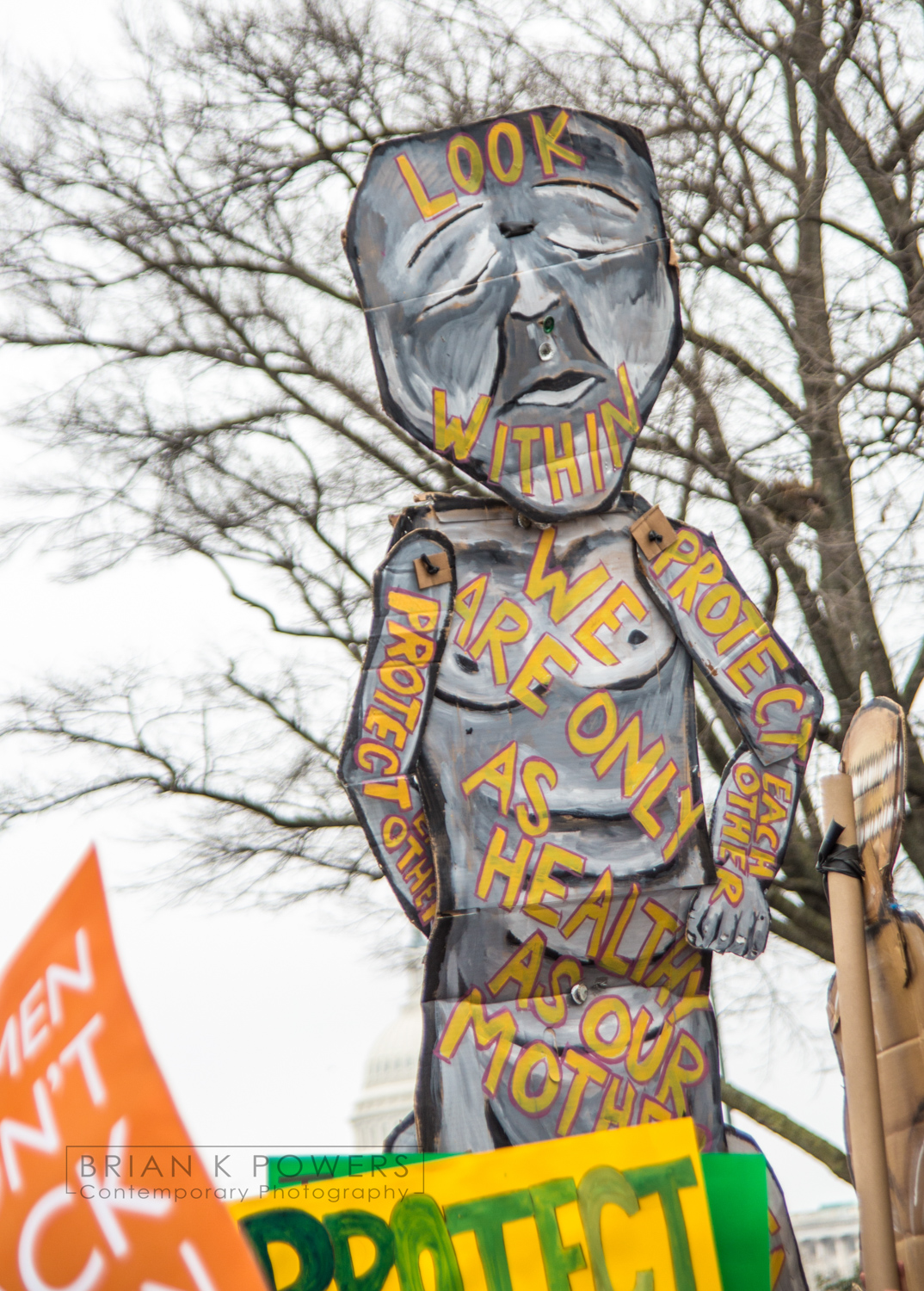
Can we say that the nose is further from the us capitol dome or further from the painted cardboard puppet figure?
the us capitol dome

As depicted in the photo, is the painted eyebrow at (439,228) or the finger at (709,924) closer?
the finger at (709,924)

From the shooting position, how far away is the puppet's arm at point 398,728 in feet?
14.4

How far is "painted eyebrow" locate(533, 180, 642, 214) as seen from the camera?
4715 mm

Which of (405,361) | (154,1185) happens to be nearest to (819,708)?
(405,361)

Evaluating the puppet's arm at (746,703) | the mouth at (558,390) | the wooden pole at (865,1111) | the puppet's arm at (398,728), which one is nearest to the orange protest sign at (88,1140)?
the puppet's arm at (398,728)

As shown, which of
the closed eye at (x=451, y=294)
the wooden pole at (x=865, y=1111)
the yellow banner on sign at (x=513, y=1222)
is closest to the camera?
the yellow banner on sign at (x=513, y=1222)

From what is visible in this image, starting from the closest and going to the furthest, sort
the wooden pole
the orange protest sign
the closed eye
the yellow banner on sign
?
the orange protest sign, the yellow banner on sign, the wooden pole, the closed eye

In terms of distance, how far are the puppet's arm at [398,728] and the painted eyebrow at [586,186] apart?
52.1 inches

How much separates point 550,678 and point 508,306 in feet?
4.03

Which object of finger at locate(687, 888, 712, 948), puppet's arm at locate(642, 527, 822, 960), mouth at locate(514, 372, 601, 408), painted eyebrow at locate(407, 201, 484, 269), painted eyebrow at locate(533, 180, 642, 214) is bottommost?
finger at locate(687, 888, 712, 948)

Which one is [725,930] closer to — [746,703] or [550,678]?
[746,703]

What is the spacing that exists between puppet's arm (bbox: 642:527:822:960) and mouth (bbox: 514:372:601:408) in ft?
1.89

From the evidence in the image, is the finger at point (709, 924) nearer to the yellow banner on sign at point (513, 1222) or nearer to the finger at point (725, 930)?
the finger at point (725, 930)

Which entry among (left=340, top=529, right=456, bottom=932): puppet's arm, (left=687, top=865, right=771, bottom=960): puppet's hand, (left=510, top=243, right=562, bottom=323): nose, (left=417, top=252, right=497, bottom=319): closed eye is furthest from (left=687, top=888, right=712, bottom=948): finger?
(left=417, top=252, right=497, bottom=319): closed eye
